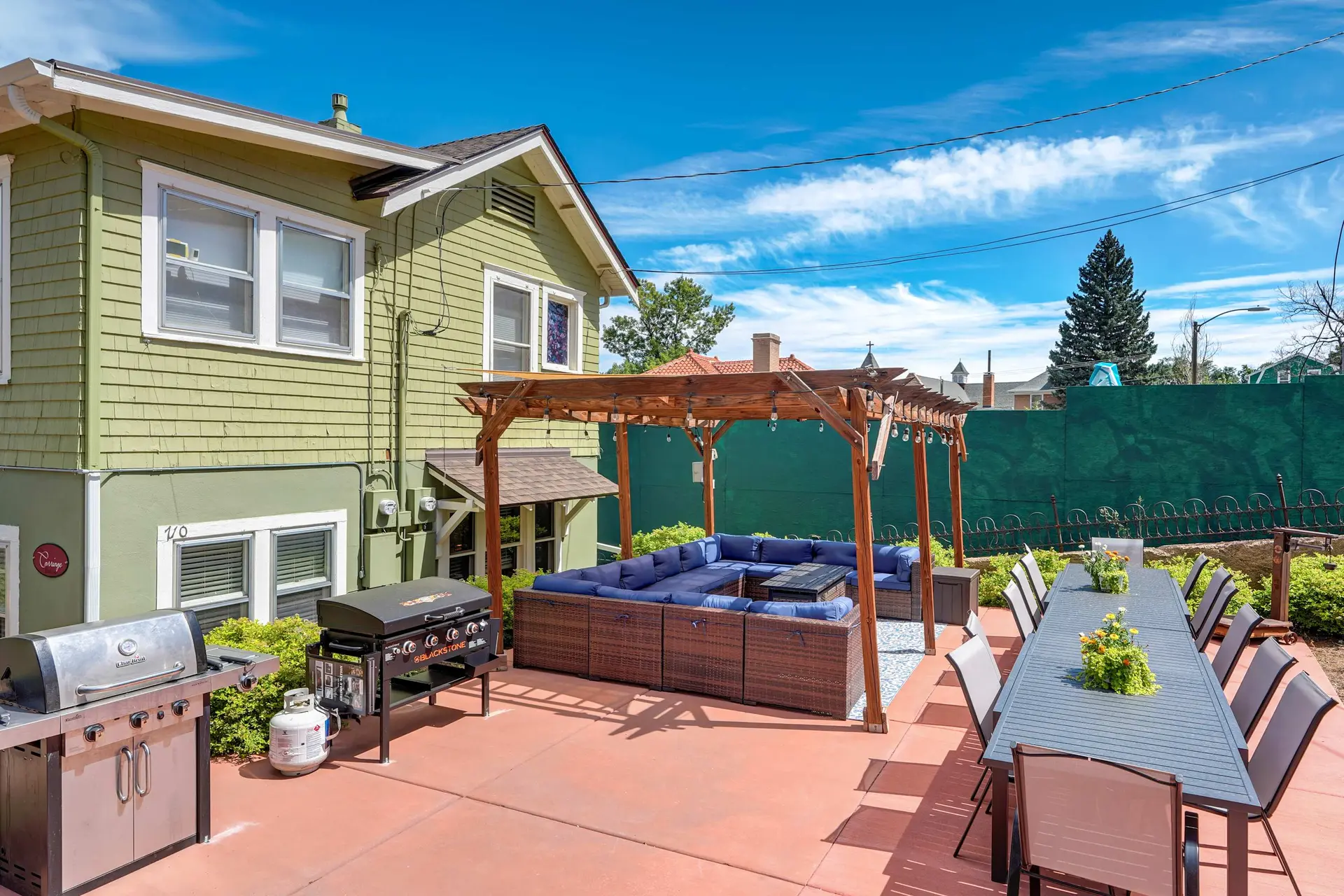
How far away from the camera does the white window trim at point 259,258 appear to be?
605cm

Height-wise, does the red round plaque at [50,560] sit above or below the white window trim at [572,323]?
below

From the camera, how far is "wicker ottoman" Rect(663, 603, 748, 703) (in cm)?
677

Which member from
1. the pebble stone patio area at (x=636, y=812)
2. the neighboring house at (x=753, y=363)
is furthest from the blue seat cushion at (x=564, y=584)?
the neighboring house at (x=753, y=363)

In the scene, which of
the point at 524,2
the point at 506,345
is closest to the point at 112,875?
the point at 506,345

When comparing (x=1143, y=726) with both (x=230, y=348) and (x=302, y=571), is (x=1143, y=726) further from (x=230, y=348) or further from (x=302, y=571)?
(x=230, y=348)

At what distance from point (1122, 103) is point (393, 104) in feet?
35.7

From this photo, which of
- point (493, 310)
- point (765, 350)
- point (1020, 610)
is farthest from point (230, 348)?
point (1020, 610)

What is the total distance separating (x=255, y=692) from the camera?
557cm

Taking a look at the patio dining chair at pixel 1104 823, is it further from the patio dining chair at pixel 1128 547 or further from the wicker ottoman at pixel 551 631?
the patio dining chair at pixel 1128 547

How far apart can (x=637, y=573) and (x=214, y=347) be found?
4.78m

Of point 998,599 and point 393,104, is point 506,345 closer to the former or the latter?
point 393,104

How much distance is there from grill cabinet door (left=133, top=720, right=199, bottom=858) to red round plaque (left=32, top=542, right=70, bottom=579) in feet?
8.80

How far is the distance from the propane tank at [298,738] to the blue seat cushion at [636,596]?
276 centimetres

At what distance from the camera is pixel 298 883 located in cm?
387
